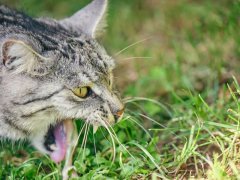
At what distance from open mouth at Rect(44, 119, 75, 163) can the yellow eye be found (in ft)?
1.08

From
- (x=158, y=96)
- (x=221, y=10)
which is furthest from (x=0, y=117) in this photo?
(x=221, y=10)

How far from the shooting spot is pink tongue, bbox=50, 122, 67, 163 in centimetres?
396

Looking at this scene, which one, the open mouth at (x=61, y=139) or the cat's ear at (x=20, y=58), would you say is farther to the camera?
the open mouth at (x=61, y=139)

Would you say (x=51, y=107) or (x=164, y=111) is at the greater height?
(x=51, y=107)

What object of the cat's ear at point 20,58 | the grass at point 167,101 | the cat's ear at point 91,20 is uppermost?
the cat's ear at point 91,20

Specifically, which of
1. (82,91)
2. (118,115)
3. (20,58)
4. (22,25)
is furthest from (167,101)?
(20,58)

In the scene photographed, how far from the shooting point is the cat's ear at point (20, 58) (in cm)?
344

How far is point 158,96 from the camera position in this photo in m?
5.20

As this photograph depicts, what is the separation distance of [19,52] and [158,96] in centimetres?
201

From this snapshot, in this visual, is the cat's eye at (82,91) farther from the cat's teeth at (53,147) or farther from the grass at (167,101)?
the cat's teeth at (53,147)

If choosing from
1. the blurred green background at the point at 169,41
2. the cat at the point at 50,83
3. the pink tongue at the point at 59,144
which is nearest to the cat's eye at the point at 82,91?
the cat at the point at 50,83

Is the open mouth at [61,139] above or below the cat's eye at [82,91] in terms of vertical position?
below

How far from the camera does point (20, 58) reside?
11.6 feet

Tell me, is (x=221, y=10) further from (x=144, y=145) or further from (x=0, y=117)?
(x=0, y=117)
